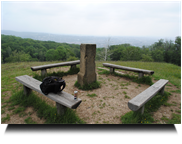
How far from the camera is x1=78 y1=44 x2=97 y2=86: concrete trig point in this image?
4116mm

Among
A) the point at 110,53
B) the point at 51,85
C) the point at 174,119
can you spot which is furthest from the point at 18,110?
the point at 110,53

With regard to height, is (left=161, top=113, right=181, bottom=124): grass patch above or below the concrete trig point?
below

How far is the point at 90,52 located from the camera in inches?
165

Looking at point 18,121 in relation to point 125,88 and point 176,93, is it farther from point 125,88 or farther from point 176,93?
point 176,93

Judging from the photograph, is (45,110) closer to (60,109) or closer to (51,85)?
(60,109)

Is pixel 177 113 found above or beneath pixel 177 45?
beneath

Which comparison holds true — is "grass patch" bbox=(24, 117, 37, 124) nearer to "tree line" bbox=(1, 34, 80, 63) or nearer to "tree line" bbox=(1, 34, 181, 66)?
"tree line" bbox=(1, 34, 181, 66)

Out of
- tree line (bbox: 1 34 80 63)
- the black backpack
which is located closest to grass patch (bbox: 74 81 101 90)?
the black backpack

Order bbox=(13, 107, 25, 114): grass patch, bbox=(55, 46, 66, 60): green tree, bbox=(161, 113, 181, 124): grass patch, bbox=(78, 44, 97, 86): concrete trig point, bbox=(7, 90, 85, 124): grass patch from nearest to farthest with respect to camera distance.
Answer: bbox=(7, 90, 85, 124): grass patch, bbox=(161, 113, 181, 124): grass patch, bbox=(13, 107, 25, 114): grass patch, bbox=(78, 44, 97, 86): concrete trig point, bbox=(55, 46, 66, 60): green tree

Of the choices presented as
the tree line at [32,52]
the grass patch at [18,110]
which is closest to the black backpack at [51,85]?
the grass patch at [18,110]

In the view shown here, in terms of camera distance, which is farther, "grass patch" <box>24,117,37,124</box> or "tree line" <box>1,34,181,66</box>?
"tree line" <box>1,34,181,66</box>

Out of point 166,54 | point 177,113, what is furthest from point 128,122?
point 166,54

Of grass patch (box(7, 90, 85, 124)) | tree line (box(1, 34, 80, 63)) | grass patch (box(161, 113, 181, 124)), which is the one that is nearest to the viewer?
grass patch (box(7, 90, 85, 124))
